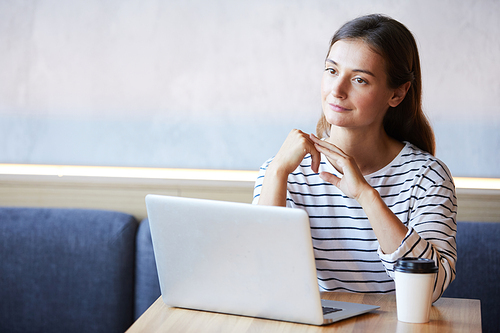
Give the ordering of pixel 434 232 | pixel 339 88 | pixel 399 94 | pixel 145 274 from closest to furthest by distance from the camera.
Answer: pixel 434 232 < pixel 339 88 < pixel 399 94 < pixel 145 274

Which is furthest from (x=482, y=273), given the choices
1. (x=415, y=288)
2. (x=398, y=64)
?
Result: (x=415, y=288)

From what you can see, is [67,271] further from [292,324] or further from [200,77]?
[292,324]

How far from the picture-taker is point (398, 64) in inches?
52.8

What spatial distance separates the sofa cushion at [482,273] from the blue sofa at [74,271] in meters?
1.02

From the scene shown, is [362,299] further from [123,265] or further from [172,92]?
[172,92]

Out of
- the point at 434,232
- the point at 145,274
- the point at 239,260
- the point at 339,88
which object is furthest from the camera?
the point at 145,274

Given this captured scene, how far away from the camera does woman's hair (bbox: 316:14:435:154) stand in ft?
4.34

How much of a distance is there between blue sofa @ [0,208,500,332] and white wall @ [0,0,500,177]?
0.27m

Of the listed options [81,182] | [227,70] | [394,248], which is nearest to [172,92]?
[227,70]

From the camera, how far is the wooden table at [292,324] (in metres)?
0.86

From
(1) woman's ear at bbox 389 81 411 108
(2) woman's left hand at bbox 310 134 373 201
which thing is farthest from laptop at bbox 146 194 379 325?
(1) woman's ear at bbox 389 81 411 108

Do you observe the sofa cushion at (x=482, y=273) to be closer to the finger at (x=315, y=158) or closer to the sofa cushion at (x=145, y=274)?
the finger at (x=315, y=158)

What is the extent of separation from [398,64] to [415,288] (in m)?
0.67

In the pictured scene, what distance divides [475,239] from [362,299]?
0.83m
